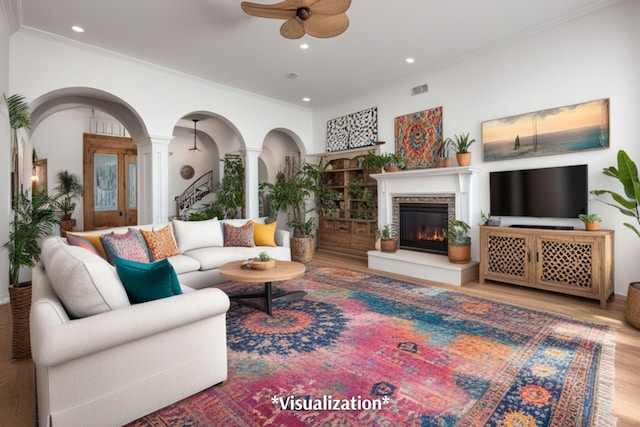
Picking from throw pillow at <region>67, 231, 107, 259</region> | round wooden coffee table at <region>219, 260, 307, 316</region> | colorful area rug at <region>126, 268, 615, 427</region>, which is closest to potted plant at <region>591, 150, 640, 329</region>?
colorful area rug at <region>126, 268, 615, 427</region>

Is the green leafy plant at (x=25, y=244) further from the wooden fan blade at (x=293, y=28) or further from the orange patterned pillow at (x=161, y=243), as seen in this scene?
the wooden fan blade at (x=293, y=28)

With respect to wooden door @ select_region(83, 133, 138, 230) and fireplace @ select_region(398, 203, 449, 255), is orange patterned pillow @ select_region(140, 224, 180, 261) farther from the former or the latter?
wooden door @ select_region(83, 133, 138, 230)

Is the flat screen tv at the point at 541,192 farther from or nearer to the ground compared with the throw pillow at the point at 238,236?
farther from the ground

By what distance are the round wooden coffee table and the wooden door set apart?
658 centimetres

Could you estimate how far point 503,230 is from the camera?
4301 mm

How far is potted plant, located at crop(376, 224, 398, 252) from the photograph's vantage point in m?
5.75

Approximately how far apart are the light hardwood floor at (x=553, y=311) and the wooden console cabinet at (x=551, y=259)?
0.46 feet

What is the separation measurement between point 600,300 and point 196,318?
4.09m

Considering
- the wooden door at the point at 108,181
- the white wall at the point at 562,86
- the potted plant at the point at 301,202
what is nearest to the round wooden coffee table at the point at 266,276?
the potted plant at the point at 301,202

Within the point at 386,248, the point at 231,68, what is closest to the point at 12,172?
the point at 231,68

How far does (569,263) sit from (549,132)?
1.66m

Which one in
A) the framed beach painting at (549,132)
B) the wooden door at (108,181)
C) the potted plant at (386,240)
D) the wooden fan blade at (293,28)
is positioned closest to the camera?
the wooden fan blade at (293,28)

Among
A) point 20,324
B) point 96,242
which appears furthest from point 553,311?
point 96,242

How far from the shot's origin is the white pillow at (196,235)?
15.0 feet
